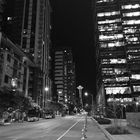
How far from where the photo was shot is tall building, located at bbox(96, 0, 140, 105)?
133 meters

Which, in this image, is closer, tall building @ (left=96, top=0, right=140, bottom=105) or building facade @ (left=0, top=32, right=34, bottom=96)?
building facade @ (left=0, top=32, right=34, bottom=96)

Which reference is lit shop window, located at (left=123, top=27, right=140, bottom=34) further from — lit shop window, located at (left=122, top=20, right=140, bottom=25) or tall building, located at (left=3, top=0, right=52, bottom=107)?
tall building, located at (left=3, top=0, right=52, bottom=107)

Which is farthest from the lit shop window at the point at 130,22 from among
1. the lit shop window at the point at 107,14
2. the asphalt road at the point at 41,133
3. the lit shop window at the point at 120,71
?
the asphalt road at the point at 41,133

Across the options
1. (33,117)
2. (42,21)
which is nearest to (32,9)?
(42,21)

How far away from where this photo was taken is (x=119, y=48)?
475 feet

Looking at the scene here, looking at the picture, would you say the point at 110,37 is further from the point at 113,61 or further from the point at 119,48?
the point at 113,61

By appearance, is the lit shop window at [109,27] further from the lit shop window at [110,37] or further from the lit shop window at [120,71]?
the lit shop window at [120,71]

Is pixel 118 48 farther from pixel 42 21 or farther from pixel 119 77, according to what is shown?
pixel 42 21

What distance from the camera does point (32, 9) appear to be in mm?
131875

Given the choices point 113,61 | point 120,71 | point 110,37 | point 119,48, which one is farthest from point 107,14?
point 120,71

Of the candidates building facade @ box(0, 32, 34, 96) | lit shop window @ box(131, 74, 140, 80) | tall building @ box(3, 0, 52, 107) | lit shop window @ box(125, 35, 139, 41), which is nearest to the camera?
building facade @ box(0, 32, 34, 96)

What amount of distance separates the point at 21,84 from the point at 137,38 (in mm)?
95508

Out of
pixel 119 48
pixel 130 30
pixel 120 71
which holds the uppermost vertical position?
pixel 130 30

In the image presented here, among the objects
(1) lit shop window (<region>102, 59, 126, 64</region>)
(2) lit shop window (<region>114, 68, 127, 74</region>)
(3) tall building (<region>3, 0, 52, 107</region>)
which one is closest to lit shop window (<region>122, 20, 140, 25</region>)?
(1) lit shop window (<region>102, 59, 126, 64</region>)
